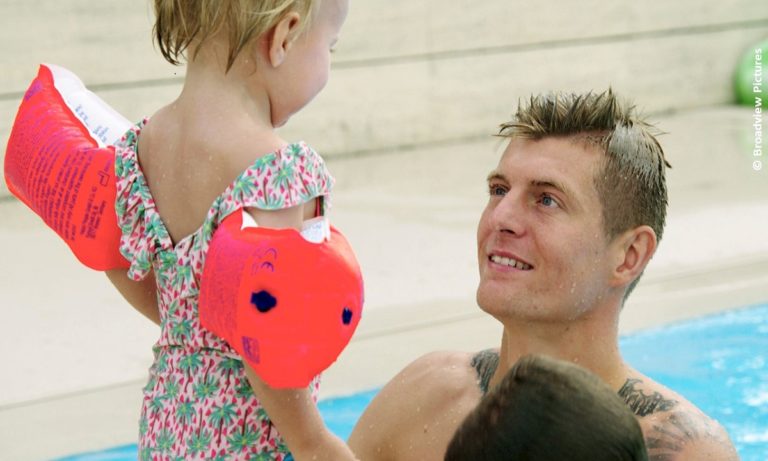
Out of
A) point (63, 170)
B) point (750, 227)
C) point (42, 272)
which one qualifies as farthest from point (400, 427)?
point (750, 227)

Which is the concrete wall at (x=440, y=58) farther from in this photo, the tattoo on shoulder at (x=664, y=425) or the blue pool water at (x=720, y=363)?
the tattoo on shoulder at (x=664, y=425)

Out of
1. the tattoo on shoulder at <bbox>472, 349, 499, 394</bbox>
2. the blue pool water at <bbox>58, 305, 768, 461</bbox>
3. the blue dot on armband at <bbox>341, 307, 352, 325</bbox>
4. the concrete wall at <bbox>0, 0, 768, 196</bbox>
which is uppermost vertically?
the blue dot on armband at <bbox>341, 307, 352, 325</bbox>

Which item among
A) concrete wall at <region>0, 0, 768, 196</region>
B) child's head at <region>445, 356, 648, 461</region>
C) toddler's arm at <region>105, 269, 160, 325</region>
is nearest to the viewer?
child's head at <region>445, 356, 648, 461</region>

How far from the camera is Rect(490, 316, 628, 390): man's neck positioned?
2.52 m

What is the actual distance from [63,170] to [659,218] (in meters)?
1.21

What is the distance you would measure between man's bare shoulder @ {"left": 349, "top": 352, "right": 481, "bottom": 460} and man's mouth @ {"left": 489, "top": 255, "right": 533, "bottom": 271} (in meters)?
0.33

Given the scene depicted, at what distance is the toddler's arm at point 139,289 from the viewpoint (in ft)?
8.98

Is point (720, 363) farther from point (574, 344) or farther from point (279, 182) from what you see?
point (279, 182)

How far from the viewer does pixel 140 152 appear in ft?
8.46

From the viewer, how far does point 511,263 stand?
2.49m

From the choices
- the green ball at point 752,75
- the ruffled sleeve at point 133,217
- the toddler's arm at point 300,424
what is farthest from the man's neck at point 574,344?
the green ball at point 752,75

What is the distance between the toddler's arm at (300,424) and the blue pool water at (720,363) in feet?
11.1

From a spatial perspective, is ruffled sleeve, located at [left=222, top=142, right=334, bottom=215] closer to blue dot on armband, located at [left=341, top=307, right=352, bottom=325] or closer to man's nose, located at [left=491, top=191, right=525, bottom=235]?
blue dot on armband, located at [left=341, top=307, right=352, bottom=325]

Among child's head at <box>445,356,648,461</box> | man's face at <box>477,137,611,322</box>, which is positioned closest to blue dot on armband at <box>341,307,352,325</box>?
man's face at <box>477,137,611,322</box>
